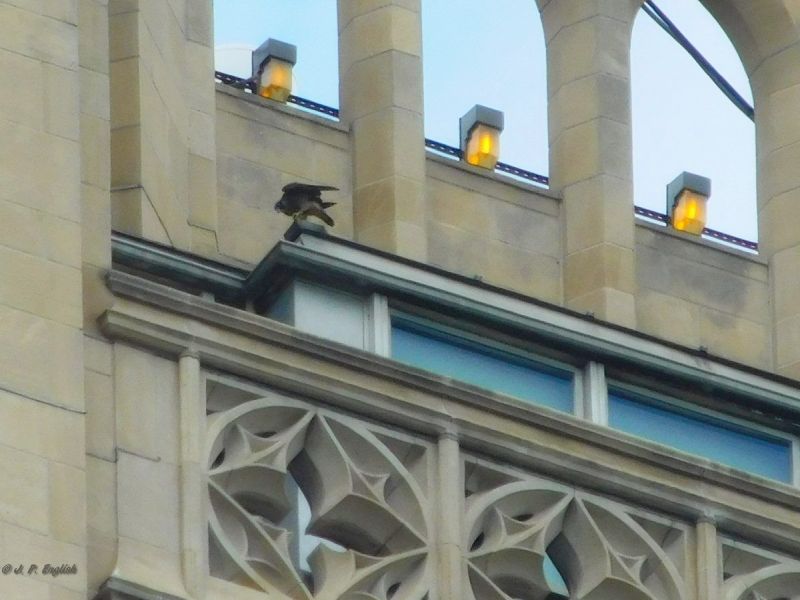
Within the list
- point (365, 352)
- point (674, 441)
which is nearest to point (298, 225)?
point (365, 352)

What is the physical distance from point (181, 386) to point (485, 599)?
2.05 m

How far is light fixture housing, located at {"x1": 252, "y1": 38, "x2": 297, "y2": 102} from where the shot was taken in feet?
92.2

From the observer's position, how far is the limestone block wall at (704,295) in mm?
28766

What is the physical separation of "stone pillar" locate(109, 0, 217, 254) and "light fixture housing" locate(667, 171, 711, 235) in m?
3.92

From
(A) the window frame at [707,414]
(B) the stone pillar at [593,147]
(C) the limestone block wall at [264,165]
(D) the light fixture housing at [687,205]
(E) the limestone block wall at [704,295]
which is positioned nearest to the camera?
(A) the window frame at [707,414]

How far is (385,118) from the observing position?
1098 inches

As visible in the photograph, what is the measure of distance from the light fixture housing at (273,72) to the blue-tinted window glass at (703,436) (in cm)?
399

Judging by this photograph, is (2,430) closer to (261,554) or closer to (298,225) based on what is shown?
(261,554)

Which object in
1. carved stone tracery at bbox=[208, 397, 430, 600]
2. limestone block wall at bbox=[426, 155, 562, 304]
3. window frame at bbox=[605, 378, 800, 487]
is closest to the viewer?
carved stone tracery at bbox=[208, 397, 430, 600]

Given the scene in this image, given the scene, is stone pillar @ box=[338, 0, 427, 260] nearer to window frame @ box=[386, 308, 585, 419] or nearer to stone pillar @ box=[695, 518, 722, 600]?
window frame @ box=[386, 308, 585, 419]

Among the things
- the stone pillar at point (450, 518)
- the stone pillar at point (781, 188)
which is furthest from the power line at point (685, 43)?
the stone pillar at point (450, 518)

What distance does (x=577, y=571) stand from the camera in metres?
24.1

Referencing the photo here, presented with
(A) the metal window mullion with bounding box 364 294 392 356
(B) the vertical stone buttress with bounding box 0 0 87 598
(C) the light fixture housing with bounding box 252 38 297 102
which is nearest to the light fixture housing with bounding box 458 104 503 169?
(C) the light fixture housing with bounding box 252 38 297 102

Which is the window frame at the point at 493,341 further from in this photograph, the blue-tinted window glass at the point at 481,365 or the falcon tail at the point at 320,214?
the falcon tail at the point at 320,214
